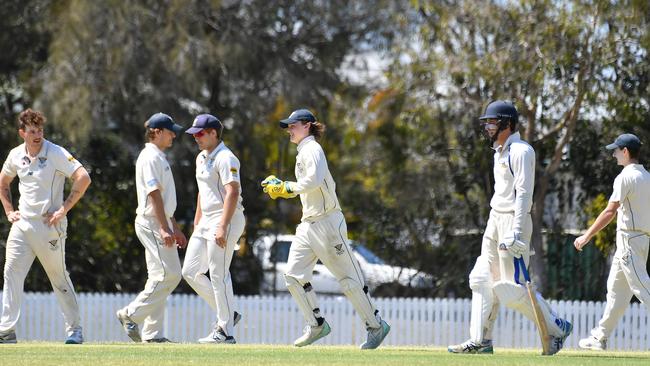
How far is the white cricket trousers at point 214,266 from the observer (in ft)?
39.9

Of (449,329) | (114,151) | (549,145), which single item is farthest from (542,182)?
(114,151)

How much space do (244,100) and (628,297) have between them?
38.2 ft

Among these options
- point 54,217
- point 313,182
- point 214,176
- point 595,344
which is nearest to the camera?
point 313,182

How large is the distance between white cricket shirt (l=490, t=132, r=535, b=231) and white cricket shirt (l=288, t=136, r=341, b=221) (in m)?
1.50

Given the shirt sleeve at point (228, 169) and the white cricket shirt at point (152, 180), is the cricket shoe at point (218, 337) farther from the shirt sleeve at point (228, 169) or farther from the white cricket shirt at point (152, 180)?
the shirt sleeve at point (228, 169)

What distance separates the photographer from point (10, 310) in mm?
12117

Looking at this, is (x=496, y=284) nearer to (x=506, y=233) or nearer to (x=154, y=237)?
(x=506, y=233)

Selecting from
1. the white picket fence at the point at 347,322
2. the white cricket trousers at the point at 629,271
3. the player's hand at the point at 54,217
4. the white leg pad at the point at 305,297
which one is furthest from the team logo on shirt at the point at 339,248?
the white picket fence at the point at 347,322

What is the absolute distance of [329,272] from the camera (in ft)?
73.9

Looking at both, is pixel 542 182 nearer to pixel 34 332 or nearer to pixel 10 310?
pixel 34 332

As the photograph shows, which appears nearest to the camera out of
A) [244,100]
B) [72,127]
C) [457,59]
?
Answer: [457,59]

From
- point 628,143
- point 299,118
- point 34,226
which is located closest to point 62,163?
point 34,226

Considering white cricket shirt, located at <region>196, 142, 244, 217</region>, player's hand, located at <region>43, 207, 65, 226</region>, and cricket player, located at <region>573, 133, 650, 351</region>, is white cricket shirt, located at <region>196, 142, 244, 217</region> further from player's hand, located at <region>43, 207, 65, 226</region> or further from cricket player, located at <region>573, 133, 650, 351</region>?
cricket player, located at <region>573, 133, 650, 351</region>

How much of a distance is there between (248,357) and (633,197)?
4320 millimetres
